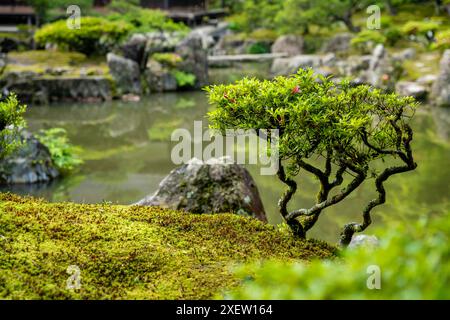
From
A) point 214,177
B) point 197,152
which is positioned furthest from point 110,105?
point 214,177

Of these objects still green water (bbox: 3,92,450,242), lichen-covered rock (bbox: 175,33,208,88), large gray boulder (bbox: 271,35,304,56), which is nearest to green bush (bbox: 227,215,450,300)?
still green water (bbox: 3,92,450,242)

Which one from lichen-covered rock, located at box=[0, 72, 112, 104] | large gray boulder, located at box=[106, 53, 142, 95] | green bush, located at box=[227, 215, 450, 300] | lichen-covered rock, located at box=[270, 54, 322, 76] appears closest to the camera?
green bush, located at box=[227, 215, 450, 300]

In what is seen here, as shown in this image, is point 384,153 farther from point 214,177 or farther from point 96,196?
point 96,196

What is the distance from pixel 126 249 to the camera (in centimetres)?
446

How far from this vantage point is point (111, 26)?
2650cm

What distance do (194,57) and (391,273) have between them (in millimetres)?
24558

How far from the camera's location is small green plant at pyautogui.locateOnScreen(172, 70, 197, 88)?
82.2ft

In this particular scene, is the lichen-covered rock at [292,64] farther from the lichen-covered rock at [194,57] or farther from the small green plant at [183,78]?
the small green plant at [183,78]

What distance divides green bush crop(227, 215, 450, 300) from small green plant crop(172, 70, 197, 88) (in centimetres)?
2339

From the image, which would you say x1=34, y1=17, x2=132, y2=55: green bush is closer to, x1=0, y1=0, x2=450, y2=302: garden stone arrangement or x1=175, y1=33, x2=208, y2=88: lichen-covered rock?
x1=0, y1=0, x2=450, y2=302: garden stone arrangement

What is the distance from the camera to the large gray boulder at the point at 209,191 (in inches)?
279

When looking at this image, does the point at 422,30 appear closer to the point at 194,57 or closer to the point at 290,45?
the point at 290,45

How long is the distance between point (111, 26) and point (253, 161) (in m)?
17.0
